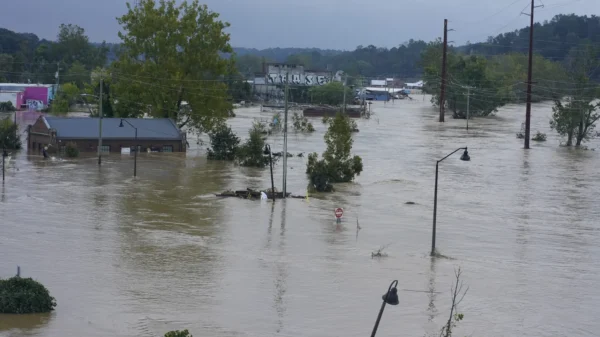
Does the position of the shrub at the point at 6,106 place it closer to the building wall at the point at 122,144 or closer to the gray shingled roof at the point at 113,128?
the gray shingled roof at the point at 113,128

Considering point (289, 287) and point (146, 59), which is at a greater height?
point (146, 59)

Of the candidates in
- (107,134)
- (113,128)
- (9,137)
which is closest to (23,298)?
(107,134)

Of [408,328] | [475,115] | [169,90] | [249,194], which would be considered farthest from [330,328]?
[475,115]

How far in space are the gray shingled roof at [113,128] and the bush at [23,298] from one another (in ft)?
121

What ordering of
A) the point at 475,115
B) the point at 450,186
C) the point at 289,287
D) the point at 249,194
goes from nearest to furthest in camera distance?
the point at 289,287
the point at 249,194
the point at 450,186
the point at 475,115

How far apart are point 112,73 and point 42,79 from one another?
71.5 meters

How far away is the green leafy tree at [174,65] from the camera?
67812mm

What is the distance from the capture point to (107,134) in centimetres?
6056

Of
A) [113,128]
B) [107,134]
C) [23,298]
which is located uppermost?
[113,128]

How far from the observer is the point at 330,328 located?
23438 mm

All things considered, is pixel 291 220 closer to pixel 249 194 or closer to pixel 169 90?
pixel 249 194

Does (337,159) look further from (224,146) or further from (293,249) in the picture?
(293,249)

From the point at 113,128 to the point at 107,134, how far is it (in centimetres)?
113

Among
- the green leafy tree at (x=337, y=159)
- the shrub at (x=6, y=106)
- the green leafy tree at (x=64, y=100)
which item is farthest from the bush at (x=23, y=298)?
the shrub at (x=6, y=106)
